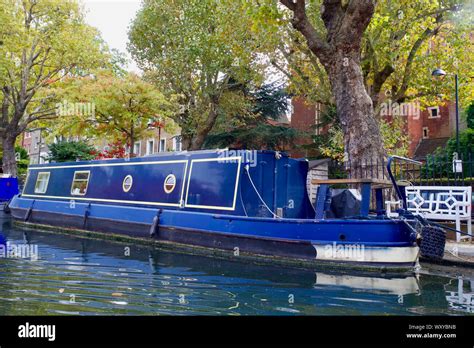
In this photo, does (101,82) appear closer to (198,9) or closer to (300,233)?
(198,9)

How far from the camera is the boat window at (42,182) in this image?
1524 cm

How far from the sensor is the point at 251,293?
20.0ft

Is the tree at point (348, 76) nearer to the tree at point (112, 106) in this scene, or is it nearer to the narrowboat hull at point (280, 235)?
the narrowboat hull at point (280, 235)

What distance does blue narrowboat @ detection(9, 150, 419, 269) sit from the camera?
295 inches

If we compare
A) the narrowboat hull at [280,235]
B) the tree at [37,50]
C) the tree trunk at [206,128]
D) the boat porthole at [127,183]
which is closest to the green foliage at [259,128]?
the tree trunk at [206,128]

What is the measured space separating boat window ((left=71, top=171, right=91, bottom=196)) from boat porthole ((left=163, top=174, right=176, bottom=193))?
377cm

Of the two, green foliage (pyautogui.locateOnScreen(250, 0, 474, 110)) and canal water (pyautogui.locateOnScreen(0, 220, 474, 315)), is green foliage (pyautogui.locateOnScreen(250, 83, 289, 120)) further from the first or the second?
canal water (pyautogui.locateOnScreen(0, 220, 474, 315))

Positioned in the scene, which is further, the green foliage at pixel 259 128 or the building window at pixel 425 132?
the building window at pixel 425 132

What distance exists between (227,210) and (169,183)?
2.24 meters

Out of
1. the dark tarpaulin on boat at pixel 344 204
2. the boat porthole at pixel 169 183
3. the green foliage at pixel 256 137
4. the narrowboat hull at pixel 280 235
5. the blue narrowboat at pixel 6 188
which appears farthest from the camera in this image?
the green foliage at pixel 256 137

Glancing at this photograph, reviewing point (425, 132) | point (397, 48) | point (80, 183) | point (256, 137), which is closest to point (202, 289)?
point (80, 183)

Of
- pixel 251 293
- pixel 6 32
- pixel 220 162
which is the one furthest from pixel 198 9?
pixel 251 293

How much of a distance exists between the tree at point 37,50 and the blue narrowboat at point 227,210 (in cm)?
921

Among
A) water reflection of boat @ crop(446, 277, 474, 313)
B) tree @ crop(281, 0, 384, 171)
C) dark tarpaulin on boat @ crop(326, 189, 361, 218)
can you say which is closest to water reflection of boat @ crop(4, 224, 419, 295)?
water reflection of boat @ crop(446, 277, 474, 313)
